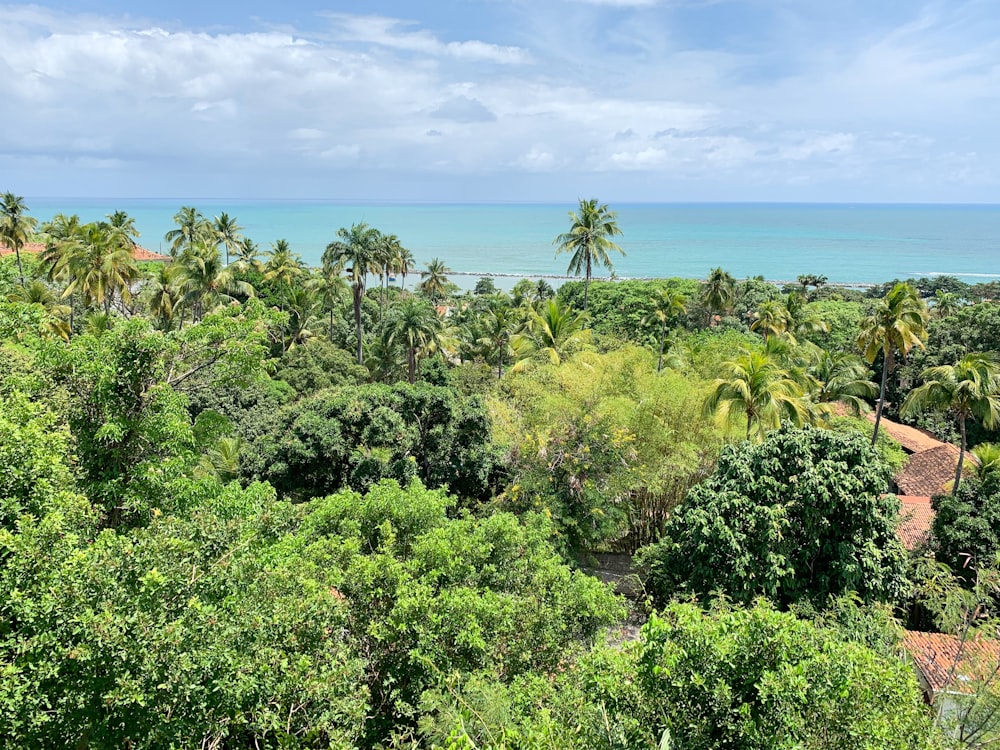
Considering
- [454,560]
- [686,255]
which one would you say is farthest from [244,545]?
[686,255]

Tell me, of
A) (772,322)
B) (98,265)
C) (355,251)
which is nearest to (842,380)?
(772,322)

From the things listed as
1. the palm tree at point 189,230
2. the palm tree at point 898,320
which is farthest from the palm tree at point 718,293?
the palm tree at point 189,230

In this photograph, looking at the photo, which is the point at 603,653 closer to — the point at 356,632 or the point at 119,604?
the point at 356,632

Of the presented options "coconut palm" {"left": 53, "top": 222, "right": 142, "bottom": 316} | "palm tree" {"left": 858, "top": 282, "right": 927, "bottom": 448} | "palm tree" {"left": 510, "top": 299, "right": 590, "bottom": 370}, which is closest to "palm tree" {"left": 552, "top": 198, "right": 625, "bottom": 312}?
"palm tree" {"left": 510, "top": 299, "right": 590, "bottom": 370}

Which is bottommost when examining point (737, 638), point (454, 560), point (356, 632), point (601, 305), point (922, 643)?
point (922, 643)

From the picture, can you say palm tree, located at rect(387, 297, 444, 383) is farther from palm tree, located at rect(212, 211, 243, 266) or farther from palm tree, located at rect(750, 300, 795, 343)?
palm tree, located at rect(212, 211, 243, 266)

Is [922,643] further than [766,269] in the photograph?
No

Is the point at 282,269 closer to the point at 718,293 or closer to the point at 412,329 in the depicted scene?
the point at 412,329
